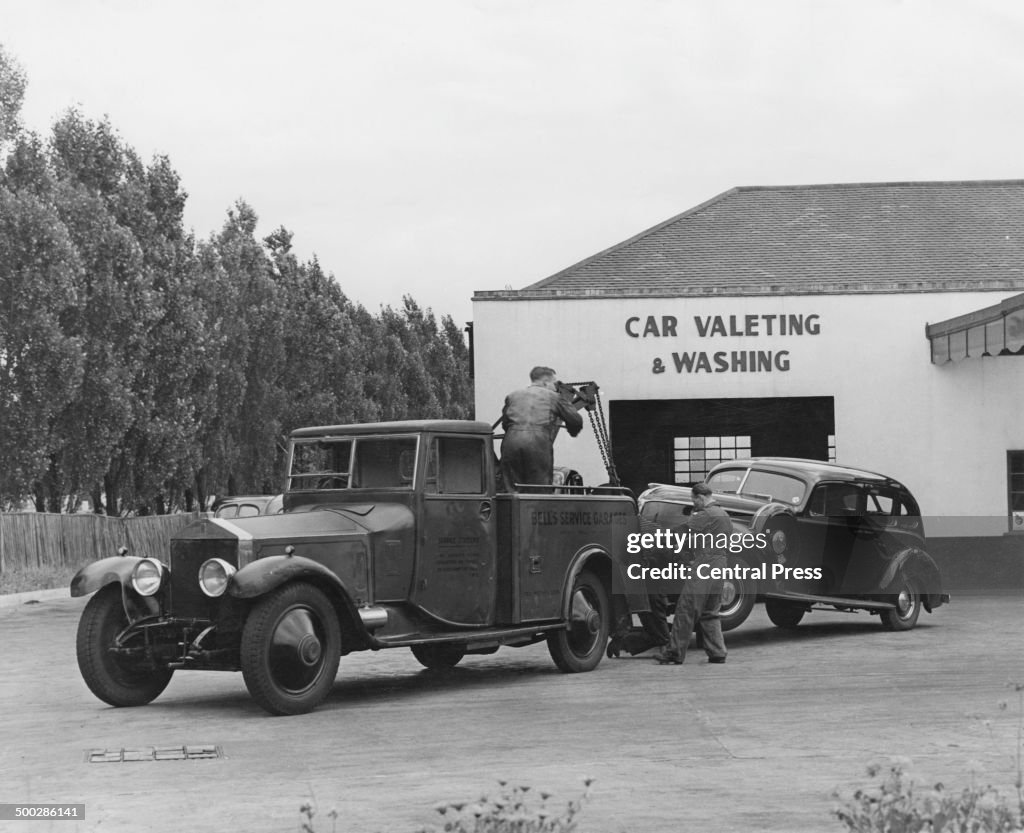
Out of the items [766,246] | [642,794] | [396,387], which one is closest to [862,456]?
[766,246]

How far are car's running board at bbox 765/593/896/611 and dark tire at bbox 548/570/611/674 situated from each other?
371 centimetres

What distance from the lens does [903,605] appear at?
61.4 ft

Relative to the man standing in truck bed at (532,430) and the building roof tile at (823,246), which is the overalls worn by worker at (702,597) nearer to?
the man standing in truck bed at (532,430)

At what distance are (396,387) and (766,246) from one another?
99.5ft

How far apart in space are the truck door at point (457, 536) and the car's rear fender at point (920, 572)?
732 cm

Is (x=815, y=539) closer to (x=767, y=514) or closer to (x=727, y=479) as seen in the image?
(x=767, y=514)

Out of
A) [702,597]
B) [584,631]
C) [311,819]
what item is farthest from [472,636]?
[311,819]

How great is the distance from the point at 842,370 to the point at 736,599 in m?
10.9

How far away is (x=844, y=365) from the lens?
27234mm

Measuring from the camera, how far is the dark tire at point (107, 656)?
11.7 meters

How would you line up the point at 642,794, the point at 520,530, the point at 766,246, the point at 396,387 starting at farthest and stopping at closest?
1. the point at 396,387
2. the point at 766,246
3. the point at 520,530
4. the point at 642,794

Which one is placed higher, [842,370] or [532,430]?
[842,370]

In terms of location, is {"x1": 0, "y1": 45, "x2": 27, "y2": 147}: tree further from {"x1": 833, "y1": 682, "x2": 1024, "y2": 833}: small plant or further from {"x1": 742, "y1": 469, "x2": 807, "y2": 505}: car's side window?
{"x1": 833, "y1": 682, "x2": 1024, "y2": 833}: small plant

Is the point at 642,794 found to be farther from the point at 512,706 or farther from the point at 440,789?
the point at 512,706
